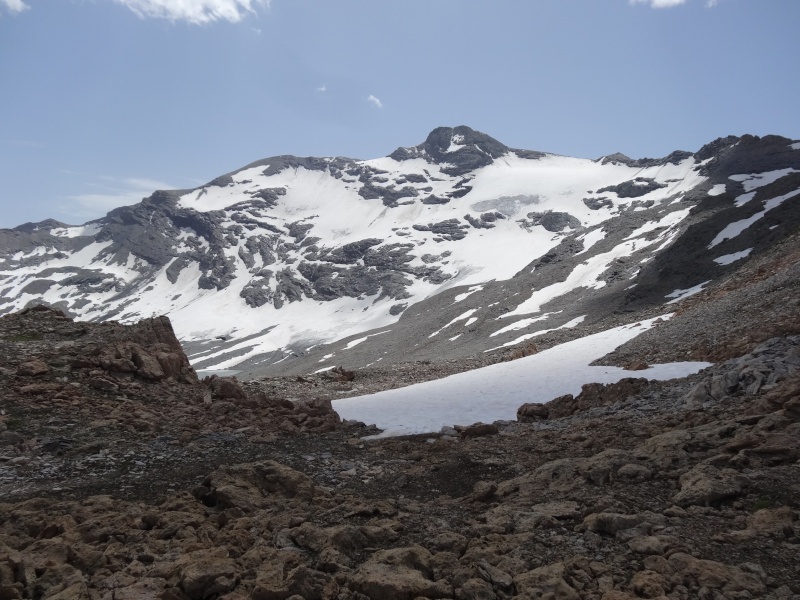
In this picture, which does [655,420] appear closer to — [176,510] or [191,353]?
[176,510]

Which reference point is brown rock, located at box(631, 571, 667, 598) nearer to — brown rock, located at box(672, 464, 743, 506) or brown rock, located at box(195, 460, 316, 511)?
brown rock, located at box(672, 464, 743, 506)

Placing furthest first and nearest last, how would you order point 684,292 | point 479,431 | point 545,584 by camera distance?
point 684,292, point 479,431, point 545,584

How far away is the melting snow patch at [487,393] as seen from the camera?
1952 cm

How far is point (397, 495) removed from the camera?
1101cm

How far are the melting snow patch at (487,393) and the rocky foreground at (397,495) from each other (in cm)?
194

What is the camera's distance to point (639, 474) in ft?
32.6

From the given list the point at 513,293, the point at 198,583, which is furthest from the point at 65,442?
the point at 513,293

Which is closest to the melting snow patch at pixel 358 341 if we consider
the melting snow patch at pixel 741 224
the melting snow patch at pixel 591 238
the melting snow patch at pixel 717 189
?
the melting snow patch at pixel 591 238

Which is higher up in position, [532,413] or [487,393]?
[487,393]

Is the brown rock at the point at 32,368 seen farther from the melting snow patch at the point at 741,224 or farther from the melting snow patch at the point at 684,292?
the melting snow patch at the point at 741,224

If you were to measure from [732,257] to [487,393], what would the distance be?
55.3 metres

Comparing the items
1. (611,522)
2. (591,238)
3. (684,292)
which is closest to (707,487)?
(611,522)

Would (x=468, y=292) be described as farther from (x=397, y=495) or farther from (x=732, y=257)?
(x=397, y=495)

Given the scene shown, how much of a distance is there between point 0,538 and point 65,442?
6.22 metres
